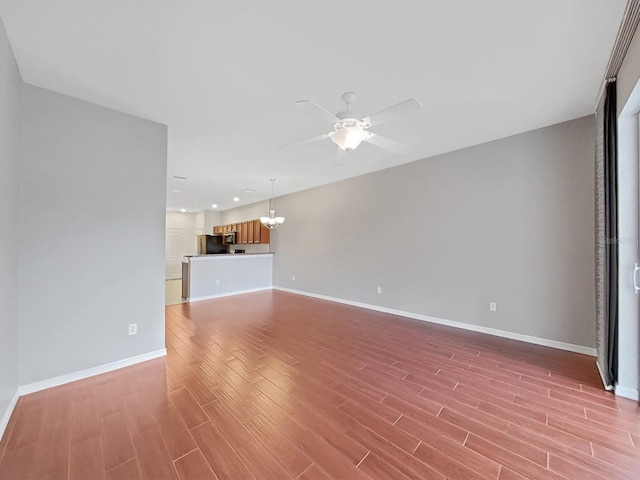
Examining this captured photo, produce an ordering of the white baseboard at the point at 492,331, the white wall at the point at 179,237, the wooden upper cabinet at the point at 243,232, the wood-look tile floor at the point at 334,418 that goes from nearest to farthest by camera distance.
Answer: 1. the wood-look tile floor at the point at 334,418
2. the white baseboard at the point at 492,331
3. the wooden upper cabinet at the point at 243,232
4. the white wall at the point at 179,237

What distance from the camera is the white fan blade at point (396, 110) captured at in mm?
1645

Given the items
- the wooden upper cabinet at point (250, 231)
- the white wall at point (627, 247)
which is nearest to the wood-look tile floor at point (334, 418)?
the white wall at point (627, 247)

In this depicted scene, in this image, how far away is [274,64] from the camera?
1.91 metres

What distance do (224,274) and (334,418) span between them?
502cm

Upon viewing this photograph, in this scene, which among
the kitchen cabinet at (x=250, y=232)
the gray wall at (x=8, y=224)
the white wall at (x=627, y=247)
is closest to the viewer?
the gray wall at (x=8, y=224)

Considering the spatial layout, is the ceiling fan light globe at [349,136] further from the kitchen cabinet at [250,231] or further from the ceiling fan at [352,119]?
the kitchen cabinet at [250,231]

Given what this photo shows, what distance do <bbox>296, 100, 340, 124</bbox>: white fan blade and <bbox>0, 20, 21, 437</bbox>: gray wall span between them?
1841mm

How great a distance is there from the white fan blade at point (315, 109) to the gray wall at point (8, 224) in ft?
6.04

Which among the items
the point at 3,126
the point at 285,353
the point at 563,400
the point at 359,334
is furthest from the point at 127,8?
the point at 563,400

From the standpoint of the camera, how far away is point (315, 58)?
185 cm

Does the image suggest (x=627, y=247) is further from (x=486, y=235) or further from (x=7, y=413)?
(x=7, y=413)

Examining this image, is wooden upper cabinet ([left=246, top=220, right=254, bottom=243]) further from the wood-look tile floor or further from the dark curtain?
the dark curtain

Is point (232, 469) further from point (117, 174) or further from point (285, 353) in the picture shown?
point (117, 174)

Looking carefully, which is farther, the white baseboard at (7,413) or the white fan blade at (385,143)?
the white fan blade at (385,143)
